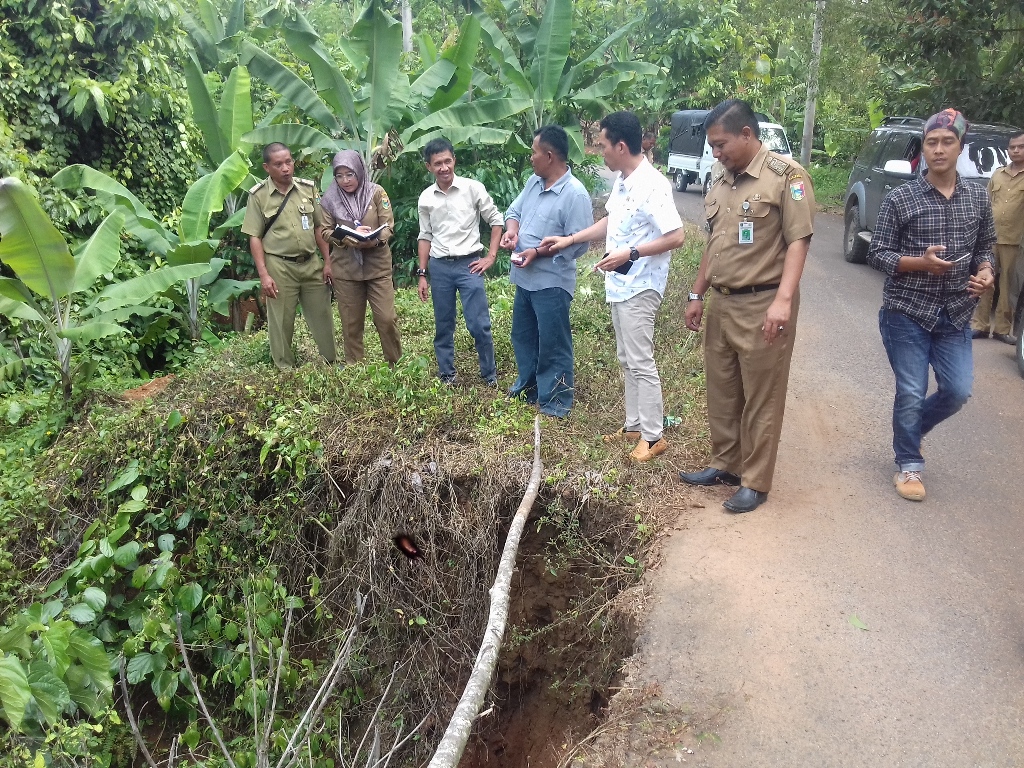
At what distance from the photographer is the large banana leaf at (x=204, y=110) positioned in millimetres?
7676

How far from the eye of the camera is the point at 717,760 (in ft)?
8.82

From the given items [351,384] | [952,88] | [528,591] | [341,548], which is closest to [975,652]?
[528,591]

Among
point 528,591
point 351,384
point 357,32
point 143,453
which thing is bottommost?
point 528,591

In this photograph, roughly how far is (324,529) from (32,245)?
294 cm

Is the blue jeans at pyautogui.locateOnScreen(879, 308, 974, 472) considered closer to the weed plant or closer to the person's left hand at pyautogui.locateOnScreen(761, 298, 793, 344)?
the person's left hand at pyautogui.locateOnScreen(761, 298, 793, 344)

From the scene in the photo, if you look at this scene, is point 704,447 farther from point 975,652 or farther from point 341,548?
point 341,548

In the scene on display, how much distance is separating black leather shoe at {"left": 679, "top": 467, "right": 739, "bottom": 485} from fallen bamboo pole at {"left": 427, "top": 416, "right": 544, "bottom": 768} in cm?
97

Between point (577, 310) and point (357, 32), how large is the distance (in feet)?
13.5

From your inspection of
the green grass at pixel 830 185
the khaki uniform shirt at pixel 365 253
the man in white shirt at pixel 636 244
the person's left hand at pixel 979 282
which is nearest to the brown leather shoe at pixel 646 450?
the man in white shirt at pixel 636 244

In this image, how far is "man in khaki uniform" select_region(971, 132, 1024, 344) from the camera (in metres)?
6.49

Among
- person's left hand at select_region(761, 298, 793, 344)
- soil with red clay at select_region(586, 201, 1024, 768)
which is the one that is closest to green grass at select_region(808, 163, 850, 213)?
soil with red clay at select_region(586, 201, 1024, 768)

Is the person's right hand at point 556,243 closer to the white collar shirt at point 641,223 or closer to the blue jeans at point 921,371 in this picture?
the white collar shirt at point 641,223

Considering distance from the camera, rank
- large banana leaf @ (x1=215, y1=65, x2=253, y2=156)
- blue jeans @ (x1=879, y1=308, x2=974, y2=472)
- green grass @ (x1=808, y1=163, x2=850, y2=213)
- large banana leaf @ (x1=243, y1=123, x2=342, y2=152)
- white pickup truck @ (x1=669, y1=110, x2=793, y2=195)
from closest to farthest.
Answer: blue jeans @ (x1=879, y1=308, x2=974, y2=472)
large banana leaf @ (x1=215, y1=65, x2=253, y2=156)
large banana leaf @ (x1=243, y1=123, x2=342, y2=152)
white pickup truck @ (x1=669, y1=110, x2=793, y2=195)
green grass @ (x1=808, y1=163, x2=850, y2=213)

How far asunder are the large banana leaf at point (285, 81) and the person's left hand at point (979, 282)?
6.71 meters
